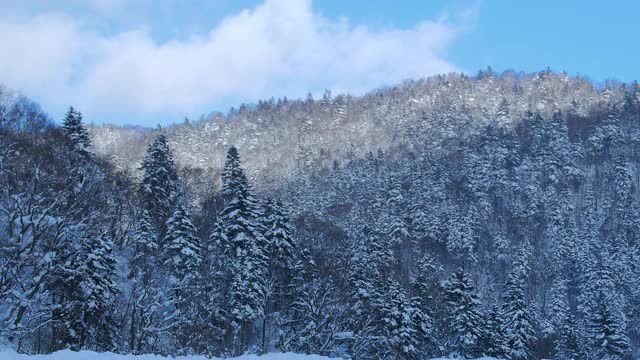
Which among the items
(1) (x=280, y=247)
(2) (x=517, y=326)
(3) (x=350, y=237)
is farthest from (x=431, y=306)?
(3) (x=350, y=237)

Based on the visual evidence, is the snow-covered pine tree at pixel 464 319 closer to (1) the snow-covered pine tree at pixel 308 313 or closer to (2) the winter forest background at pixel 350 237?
(2) the winter forest background at pixel 350 237

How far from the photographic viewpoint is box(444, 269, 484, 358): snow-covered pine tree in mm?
42500

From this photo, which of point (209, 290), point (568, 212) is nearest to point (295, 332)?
point (209, 290)

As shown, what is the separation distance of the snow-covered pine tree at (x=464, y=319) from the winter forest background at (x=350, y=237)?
0.15 metres

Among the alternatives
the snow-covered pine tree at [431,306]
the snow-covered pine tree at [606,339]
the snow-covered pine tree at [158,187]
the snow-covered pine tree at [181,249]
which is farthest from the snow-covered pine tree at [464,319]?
the snow-covered pine tree at [158,187]

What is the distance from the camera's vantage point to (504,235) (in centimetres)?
9112

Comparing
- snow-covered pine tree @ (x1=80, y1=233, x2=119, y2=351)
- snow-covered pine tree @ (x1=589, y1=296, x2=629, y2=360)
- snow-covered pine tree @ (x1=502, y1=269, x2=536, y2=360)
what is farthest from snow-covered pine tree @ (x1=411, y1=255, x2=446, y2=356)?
snow-covered pine tree @ (x1=80, y1=233, x2=119, y2=351)

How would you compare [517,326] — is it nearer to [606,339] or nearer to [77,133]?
[606,339]

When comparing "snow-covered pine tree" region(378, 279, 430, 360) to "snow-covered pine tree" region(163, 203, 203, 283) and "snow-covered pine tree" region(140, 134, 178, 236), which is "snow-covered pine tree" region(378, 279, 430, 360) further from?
"snow-covered pine tree" region(140, 134, 178, 236)

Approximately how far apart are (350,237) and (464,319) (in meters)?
24.1

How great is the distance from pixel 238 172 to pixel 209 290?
40.0ft

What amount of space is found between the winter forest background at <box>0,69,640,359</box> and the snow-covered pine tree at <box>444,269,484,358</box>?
0.48ft

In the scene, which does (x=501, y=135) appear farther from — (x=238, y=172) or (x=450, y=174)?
(x=238, y=172)

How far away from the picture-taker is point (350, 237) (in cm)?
6581
